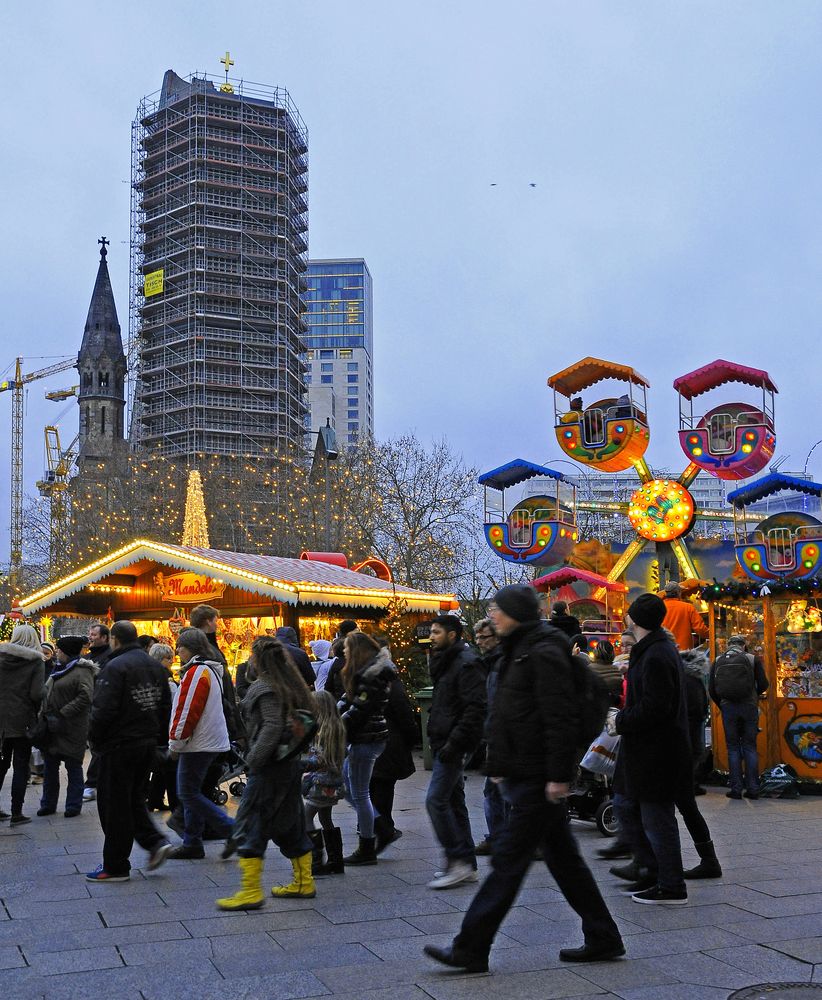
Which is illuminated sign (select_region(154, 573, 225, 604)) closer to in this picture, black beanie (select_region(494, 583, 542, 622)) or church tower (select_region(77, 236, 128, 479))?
black beanie (select_region(494, 583, 542, 622))

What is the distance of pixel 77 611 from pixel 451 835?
17178 millimetres

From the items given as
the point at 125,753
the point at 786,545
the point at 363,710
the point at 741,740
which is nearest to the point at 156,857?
the point at 125,753

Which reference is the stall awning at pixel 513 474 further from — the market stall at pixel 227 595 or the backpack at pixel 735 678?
the backpack at pixel 735 678

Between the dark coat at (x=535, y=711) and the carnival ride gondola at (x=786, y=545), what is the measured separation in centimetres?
1612

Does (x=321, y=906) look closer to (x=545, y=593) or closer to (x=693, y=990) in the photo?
(x=693, y=990)

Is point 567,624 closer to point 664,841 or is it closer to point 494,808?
point 494,808

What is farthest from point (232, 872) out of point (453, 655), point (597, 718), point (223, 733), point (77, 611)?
point (77, 611)

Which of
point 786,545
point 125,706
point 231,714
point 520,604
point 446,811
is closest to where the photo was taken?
point 520,604

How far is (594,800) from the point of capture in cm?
934

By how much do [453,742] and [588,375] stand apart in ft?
60.2

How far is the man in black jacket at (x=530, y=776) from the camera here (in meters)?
4.91

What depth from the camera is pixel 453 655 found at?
24.0ft

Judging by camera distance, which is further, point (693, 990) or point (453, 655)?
point (453, 655)

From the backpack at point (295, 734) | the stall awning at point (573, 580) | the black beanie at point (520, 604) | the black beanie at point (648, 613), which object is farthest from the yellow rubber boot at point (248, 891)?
the stall awning at point (573, 580)
